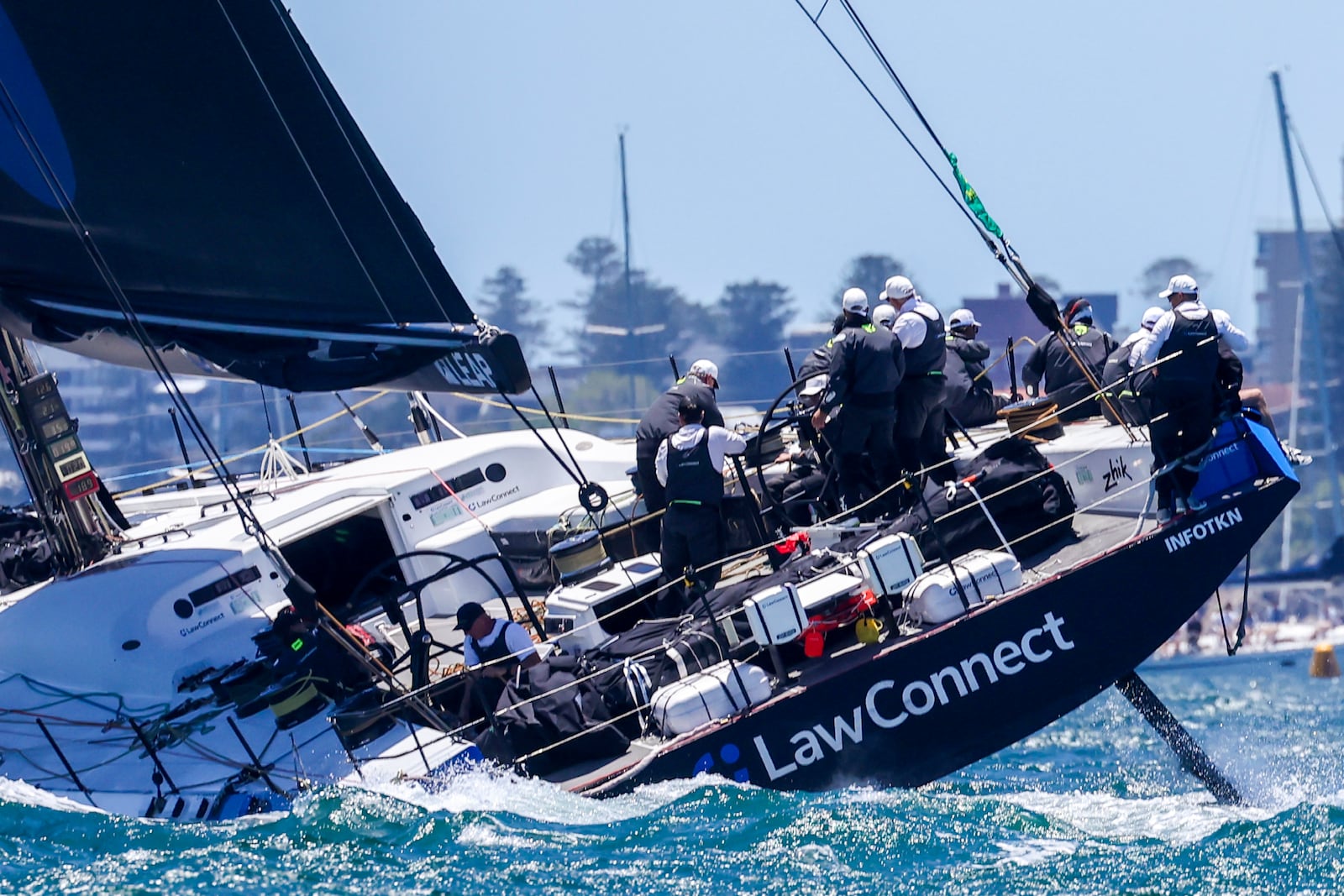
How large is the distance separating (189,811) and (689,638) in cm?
223

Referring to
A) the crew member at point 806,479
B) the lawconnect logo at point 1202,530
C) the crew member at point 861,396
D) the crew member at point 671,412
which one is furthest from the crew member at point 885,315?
the lawconnect logo at point 1202,530

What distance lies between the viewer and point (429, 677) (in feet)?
26.1

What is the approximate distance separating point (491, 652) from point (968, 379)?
3.49 meters

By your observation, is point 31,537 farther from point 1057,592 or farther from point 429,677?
point 1057,592

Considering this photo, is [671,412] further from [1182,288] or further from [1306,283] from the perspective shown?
[1306,283]

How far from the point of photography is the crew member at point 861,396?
27.2ft

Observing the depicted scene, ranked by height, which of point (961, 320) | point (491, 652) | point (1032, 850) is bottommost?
point (1032, 850)

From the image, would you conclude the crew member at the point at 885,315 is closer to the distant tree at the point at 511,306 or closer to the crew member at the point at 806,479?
the crew member at the point at 806,479

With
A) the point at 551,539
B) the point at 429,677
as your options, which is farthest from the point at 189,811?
the point at 551,539

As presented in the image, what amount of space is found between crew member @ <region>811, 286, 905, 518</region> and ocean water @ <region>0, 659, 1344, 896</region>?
5.53 ft

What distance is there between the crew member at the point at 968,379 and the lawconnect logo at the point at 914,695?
223 cm

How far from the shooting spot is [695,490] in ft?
26.7

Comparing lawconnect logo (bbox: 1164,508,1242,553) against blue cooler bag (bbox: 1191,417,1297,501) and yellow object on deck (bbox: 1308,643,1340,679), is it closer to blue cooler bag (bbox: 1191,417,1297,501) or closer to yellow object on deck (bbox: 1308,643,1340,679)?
blue cooler bag (bbox: 1191,417,1297,501)

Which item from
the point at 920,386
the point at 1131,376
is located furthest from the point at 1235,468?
the point at 920,386
